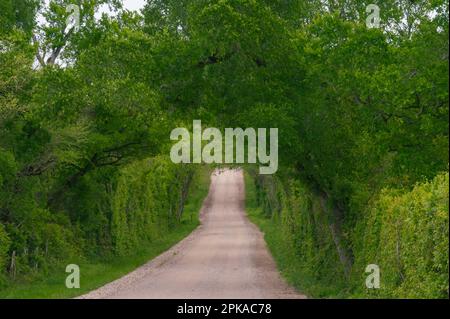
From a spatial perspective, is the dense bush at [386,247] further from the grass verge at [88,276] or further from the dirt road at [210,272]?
the grass verge at [88,276]

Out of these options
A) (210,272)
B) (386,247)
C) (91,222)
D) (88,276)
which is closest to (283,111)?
(386,247)

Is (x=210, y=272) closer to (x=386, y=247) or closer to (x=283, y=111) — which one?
(x=283, y=111)

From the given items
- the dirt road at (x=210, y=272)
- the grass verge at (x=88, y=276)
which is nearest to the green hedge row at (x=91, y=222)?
the grass verge at (x=88, y=276)

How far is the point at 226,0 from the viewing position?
19.0 metres

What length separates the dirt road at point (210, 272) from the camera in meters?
19.9

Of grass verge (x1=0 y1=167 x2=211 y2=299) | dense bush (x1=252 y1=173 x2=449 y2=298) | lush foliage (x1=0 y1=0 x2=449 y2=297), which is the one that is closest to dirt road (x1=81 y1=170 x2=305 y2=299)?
grass verge (x1=0 y1=167 x2=211 y2=299)

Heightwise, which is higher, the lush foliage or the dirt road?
the lush foliage

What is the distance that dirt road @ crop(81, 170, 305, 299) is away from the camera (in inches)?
782

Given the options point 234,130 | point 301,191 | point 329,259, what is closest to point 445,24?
point 234,130

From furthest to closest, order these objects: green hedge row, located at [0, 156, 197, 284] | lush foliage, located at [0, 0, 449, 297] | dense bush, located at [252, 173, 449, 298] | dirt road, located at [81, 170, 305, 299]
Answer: green hedge row, located at [0, 156, 197, 284] < dirt road, located at [81, 170, 305, 299] < lush foliage, located at [0, 0, 449, 297] < dense bush, located at [252, 173, 449, 298]

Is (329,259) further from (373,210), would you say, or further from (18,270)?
(18,270)

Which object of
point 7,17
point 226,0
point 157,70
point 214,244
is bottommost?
point 214,244

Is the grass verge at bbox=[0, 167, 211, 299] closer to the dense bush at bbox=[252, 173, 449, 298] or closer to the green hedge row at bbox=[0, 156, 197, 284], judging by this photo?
the green hedge row at bbox=[0, 156, 197, 284]
